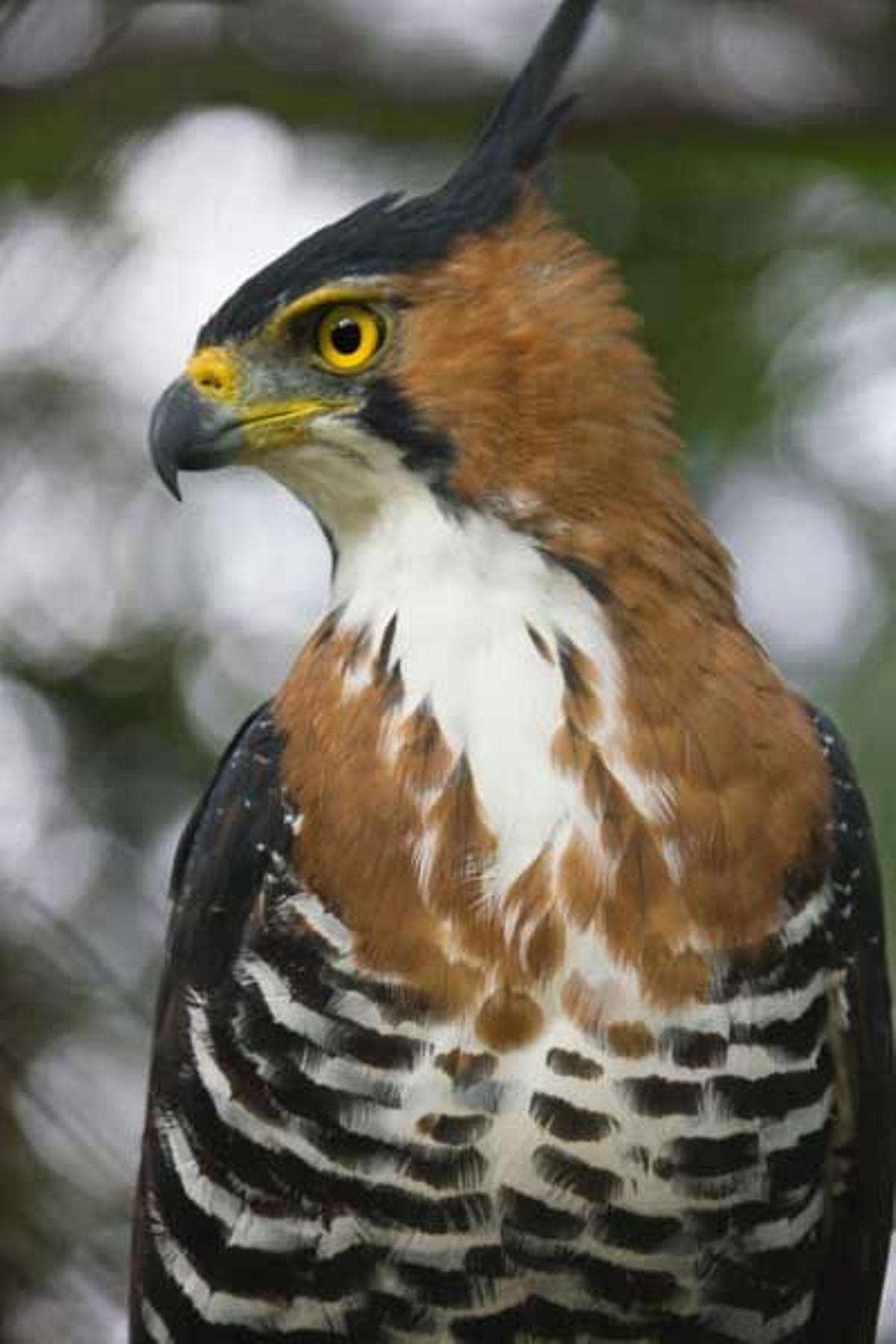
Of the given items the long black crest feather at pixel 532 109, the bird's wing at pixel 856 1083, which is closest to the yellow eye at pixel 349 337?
the long black crest feather at pixel 532 109

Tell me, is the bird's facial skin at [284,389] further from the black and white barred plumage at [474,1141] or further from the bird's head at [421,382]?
the black and white barred plumage at [474,1141]

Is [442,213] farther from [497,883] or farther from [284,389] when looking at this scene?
[497,883]

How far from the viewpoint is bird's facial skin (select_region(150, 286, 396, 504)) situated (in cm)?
354

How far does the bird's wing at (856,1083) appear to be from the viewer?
142 inches

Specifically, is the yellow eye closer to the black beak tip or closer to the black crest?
the black crest

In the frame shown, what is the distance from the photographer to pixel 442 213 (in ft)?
12.2

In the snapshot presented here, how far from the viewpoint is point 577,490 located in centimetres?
352

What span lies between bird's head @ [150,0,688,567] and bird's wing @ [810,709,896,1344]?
56cm

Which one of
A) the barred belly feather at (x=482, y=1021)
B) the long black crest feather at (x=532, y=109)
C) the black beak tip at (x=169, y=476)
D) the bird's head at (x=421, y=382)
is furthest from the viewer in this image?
the long black crest feather at (x=532, y=109)

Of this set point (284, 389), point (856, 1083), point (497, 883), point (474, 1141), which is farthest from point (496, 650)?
point (856, 1083)

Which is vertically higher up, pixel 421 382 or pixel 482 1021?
pixel 421 382

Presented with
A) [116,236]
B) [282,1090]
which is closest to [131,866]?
[116,236]

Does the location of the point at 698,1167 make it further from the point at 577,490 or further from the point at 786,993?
the point at 577,490

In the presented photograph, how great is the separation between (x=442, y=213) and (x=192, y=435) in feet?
1.62
